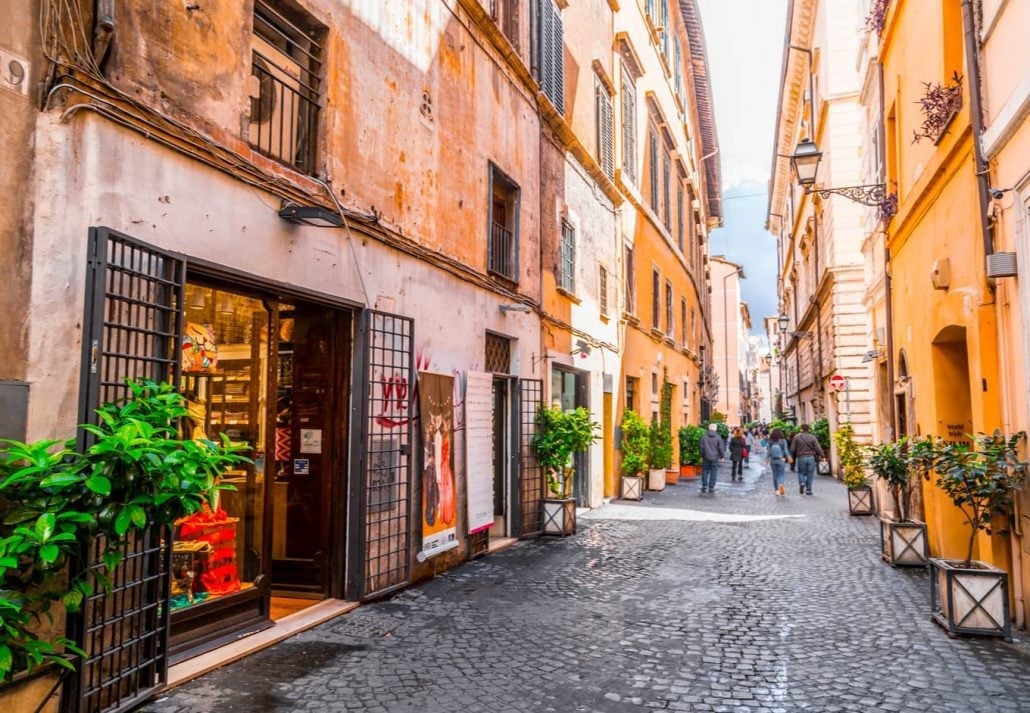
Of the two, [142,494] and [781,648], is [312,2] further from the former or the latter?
[781,648]

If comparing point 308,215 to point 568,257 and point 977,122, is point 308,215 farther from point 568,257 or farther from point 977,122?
point 568,257

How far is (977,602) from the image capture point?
19.3 ft

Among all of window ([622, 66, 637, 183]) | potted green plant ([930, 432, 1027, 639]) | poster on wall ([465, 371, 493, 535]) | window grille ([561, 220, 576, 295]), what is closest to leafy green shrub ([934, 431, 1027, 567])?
potted green plant ([930, 432, 1027, 639])

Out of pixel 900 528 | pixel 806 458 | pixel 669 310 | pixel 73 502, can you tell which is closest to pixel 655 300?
pixel 669 310

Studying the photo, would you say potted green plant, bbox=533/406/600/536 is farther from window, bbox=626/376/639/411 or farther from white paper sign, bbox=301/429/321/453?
window, bbox=626/376/639/411

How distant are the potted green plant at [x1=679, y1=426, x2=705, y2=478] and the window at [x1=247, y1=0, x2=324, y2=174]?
18.3m

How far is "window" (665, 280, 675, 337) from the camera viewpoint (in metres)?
22.2

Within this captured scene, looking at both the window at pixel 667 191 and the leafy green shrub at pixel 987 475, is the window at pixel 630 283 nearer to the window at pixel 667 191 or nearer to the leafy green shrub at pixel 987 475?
the window at pixel 667 191

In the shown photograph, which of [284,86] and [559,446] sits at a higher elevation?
[284,86]

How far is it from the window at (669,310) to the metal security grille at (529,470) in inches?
456

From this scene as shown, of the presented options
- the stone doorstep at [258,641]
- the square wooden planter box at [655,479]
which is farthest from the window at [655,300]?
the stone doorstep at [258,641]

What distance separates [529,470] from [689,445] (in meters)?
13.1

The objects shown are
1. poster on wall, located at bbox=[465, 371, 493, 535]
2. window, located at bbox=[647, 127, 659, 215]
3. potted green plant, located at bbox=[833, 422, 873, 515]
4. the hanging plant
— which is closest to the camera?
the hanging plant

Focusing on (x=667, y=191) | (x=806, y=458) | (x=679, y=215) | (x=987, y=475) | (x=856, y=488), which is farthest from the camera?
(x=679, y=215)
